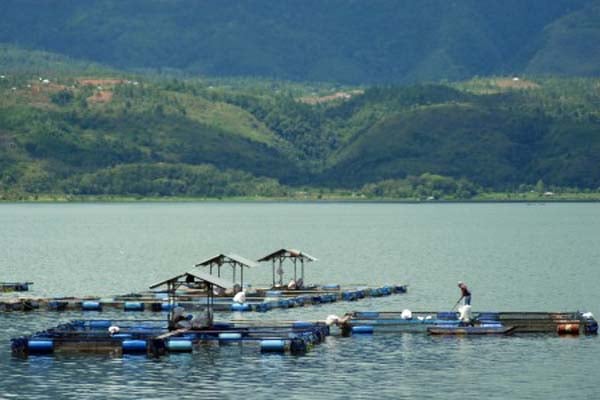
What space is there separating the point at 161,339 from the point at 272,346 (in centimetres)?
620

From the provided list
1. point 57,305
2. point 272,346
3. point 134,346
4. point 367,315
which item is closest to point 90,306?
point 57,305

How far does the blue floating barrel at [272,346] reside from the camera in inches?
3433

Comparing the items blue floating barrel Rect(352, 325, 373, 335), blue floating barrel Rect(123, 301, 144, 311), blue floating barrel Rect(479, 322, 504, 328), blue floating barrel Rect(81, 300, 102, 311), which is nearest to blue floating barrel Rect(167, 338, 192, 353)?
blue floating barrel Rect(352, 325, 373, 335)

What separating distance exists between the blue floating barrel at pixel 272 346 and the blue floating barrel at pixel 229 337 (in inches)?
101

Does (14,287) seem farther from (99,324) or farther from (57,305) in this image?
(99,324)

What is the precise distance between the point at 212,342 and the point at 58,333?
29.1 ft

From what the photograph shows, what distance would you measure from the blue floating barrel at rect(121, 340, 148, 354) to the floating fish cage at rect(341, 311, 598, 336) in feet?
49.3

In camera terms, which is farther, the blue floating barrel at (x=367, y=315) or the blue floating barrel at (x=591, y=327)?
the blue floating barrel at (x=367, y=315)

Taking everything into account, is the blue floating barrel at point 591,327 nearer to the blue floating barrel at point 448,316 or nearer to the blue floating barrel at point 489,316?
the blue floating barrel at point 489,316

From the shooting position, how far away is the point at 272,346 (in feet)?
286

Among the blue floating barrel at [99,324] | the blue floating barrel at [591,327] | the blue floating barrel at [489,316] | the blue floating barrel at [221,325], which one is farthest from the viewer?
the blue floating barrel at [489,316]

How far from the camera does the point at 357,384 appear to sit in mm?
77500

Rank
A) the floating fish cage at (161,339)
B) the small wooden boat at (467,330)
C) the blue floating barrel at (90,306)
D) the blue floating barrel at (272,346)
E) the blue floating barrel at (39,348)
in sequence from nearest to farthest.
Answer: the blue floating barrel at (39,348) → the floating fish cage at (161,339) → the blue floating barrel at (272,346) → the small wooden boat at (467,330) → the blue floating barrel at (90,306)

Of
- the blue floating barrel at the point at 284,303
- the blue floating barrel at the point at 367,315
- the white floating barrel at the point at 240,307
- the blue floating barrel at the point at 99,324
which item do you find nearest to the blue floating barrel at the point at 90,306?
the white floating barrel at the point at 240,307
